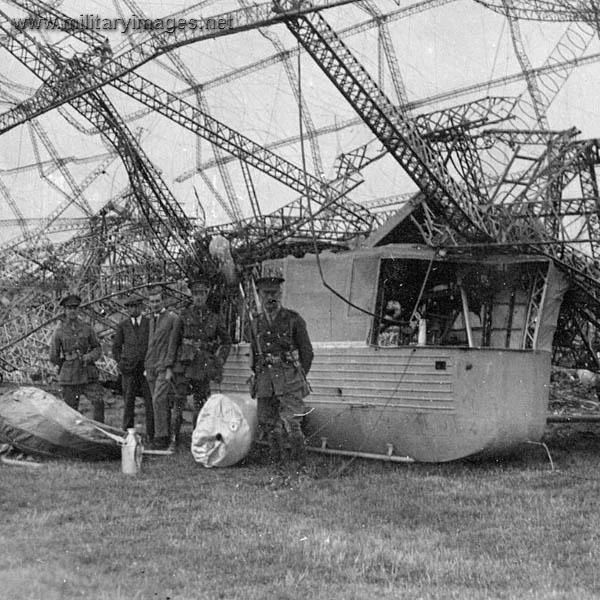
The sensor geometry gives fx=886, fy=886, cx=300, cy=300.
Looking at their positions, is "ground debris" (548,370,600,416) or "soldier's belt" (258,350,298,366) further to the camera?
"ground debris" (548,370,600,416)

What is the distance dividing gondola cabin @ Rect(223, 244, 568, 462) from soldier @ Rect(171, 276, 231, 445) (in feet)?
1.31

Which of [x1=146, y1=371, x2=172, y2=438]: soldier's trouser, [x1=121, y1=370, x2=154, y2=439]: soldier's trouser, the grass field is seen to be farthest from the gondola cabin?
[x1=121, y1=370, x2=154, y2=439]: soldier's trouser

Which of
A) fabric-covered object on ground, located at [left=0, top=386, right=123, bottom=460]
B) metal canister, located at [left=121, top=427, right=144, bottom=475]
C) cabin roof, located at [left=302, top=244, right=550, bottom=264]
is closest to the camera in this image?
metal canister, located at [left=121, top=427, right=144, bottom=475]

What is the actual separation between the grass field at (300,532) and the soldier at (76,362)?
274cm

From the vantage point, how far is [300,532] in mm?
6309

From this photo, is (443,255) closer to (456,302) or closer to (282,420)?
(456,302)

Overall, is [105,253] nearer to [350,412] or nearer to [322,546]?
[350,412]

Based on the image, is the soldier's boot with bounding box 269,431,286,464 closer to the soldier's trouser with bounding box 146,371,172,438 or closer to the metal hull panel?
the metal hull panel

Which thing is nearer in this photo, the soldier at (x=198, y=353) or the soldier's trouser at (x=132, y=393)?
the soldier at (x=198, y=353)

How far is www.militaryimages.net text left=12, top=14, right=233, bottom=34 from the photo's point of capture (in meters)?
11.1

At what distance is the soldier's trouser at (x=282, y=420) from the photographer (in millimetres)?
9398

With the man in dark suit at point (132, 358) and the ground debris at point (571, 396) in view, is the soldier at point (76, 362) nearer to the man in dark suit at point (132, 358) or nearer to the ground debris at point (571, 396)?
the man in dark suit at point (132, 358)

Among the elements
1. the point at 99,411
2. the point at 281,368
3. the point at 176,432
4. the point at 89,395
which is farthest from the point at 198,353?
the point at 89,395

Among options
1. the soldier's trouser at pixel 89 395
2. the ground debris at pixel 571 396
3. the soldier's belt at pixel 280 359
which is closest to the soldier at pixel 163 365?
the soldier's trouser at pixel 89 395
